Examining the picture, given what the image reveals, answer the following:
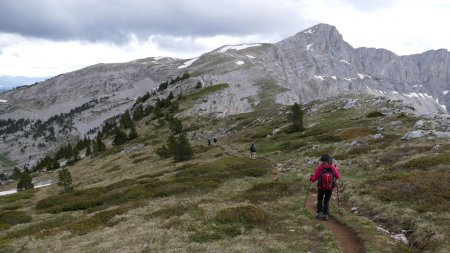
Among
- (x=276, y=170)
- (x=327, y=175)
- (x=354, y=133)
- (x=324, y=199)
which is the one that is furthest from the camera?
(x=354, y=133)

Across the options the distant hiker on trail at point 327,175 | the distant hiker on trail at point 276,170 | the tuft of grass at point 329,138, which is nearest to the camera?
the distant hiker on trail at point 327,175

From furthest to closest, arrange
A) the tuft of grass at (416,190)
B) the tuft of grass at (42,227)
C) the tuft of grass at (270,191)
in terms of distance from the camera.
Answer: the tuft of grass at (270,191) → the tuft of grass at (42,227) → the tuft of grass at (416,190)

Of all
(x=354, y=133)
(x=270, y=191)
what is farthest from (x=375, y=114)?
(x=270, y=191)

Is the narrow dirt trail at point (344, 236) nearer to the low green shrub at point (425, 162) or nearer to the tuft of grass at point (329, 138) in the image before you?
the low green shrub at point (425, 162)

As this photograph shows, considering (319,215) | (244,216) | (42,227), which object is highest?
(244,216)

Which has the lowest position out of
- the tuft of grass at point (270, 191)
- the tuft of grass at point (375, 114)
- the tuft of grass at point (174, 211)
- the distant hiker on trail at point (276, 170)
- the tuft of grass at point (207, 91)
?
the distant hiker on trail at point (276, 170)

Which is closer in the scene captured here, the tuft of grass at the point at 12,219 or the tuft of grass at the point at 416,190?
the tuft of grass at the point at 416,190

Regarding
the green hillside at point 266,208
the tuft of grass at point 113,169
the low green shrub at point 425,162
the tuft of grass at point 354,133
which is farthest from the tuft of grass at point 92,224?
the tuft of grass at point 113,169

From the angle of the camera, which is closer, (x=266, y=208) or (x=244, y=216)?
(x=244, y=216)

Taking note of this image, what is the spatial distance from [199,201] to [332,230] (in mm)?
10719

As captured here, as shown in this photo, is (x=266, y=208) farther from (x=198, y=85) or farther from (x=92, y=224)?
(x=198, y=85)

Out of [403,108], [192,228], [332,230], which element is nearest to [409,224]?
[332,230]

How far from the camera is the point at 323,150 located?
45.8m

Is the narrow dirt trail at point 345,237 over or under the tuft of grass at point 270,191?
over
